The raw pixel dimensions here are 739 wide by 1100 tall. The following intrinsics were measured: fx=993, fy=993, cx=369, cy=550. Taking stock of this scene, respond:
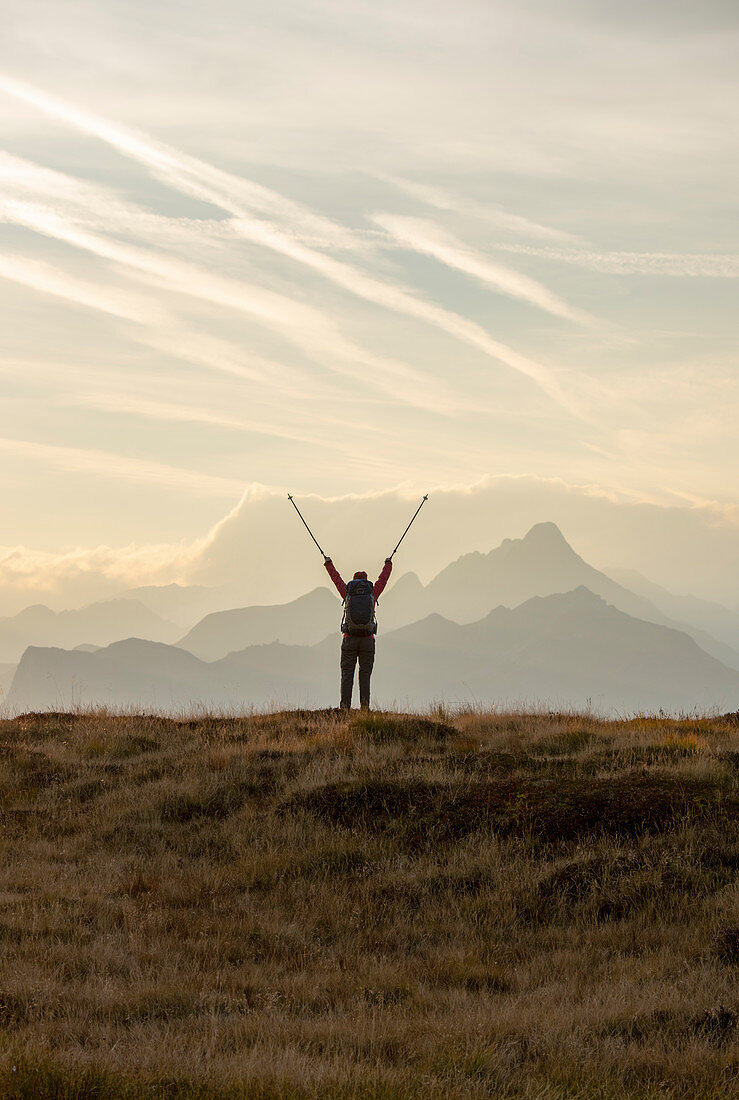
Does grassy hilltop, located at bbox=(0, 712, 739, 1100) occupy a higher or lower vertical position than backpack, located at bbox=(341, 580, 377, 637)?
lower

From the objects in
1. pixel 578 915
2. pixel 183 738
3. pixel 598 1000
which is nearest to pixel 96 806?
pixel 183 738

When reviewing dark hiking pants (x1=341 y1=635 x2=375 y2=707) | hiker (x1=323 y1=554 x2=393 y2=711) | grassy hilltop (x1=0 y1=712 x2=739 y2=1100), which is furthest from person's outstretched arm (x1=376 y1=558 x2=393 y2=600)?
grassy hilltop (x1=0 y1=712 x2=739 y2=1100)

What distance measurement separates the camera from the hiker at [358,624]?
19469 mm

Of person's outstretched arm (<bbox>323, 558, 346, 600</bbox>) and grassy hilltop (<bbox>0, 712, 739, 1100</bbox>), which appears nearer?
grassy hilltop (<bbox>0, 712, 739, 1100</bbox>)

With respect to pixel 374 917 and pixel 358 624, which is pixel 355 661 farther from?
pixel 374 917

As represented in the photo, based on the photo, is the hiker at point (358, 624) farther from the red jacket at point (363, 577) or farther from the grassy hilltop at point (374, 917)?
the grassy hilltop at point (374, 917)

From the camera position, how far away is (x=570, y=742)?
637 inches

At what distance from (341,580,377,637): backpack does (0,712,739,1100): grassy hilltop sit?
3.10 m

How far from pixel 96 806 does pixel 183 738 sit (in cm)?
426

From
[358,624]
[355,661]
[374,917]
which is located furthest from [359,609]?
[374,917]

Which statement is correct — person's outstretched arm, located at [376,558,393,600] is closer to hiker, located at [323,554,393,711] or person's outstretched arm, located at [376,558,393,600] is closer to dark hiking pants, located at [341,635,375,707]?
hiker, located at [323,554,393,711]

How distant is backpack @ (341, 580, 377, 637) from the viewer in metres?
19.4

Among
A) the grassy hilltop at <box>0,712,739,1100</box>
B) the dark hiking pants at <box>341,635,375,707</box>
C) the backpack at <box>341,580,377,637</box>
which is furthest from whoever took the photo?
the dark hiking pants at <box>341,635,375,707</box>

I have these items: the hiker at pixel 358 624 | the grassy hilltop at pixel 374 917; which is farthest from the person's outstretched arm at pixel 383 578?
the grassy hilltop at pixel 374 917
